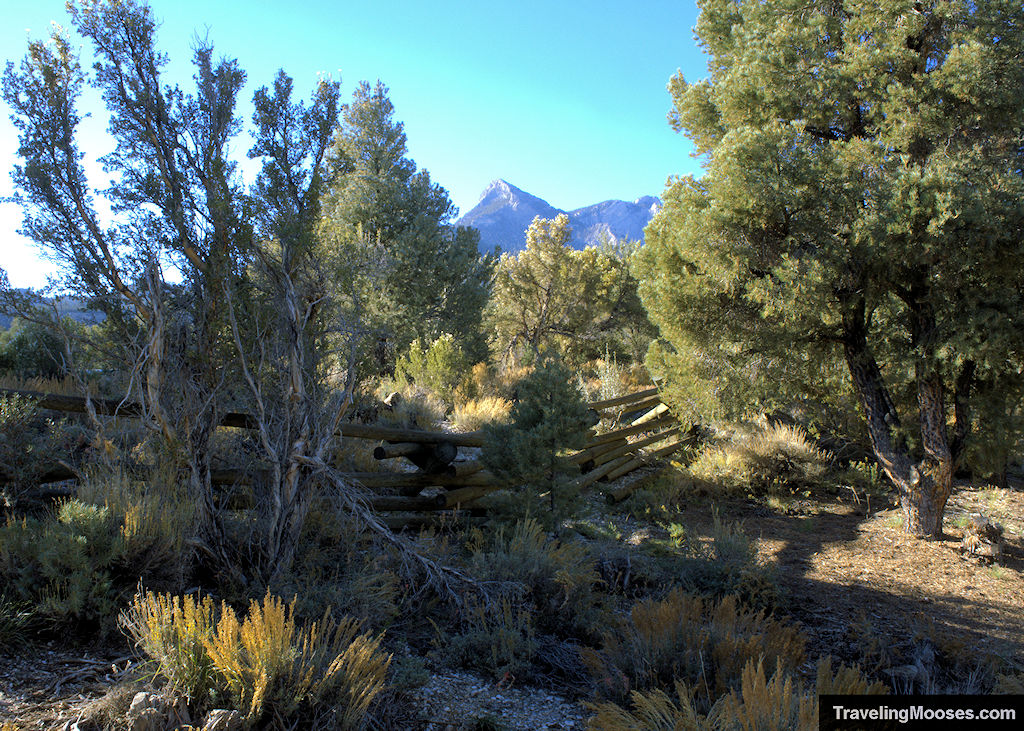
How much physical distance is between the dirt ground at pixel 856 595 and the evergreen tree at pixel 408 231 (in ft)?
30.5

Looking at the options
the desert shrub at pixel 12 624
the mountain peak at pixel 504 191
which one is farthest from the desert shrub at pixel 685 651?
the mountain peak at pixel 504 191

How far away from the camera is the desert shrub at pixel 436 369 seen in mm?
12219

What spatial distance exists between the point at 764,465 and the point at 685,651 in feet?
21.2

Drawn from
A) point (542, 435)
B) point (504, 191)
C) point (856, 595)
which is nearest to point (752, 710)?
point (542, 435)

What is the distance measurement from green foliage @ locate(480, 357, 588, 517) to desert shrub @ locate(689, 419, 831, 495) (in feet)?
12.8

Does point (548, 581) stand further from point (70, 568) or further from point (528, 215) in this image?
point (528, 215)

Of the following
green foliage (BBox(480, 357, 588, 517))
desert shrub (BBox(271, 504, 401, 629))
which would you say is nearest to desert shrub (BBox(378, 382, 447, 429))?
green foliage (BBox(480, 357, 588, 517))

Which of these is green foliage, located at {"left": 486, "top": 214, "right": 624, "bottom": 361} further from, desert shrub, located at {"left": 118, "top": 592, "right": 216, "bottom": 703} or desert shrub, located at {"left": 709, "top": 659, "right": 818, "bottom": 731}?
desert shrub, located at {"left": 709, "top": 659, "right": 818, "bottom": 731}

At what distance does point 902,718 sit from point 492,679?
204 centimetres

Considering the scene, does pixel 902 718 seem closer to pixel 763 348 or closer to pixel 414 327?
pixel 763 348

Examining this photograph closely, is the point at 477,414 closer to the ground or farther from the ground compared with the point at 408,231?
closer to the ground

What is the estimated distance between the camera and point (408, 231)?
1583 cm

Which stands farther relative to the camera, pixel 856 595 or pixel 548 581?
pixel 856 595

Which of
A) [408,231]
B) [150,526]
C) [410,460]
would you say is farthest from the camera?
[408,231]
